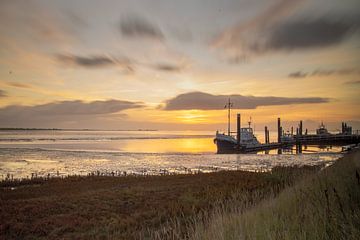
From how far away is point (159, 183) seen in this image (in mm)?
19078

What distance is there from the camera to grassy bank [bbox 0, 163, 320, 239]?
9.45 metres

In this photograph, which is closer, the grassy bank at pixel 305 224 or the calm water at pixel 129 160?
the grassy bank at pixel 305 224

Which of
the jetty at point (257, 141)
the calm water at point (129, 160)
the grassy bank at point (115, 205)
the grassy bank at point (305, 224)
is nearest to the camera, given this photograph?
the grassy bank at point (305, 224)

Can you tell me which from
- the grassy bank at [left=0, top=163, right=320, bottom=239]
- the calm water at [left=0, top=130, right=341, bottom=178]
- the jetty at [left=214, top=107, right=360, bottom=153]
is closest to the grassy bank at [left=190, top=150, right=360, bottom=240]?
the grassy bank at [left=0, top=163, right=320, bottom=239]

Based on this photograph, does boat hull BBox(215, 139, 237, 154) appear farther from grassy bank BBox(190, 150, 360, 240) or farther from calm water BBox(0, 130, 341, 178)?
grassy bank BBox(190, 150, 360, 240)

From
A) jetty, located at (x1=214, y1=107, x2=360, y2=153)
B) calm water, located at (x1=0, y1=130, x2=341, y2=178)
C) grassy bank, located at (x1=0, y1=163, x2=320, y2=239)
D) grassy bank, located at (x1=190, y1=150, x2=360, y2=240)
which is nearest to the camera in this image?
grassy bank, located at (x1=190, y1=150, x2=360, y2=240)

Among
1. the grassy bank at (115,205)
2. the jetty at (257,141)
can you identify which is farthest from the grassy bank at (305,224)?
the jetty at (257,141)

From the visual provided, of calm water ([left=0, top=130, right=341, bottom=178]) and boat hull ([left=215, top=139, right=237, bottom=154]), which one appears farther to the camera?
boat hull ([left=215, top=139, right=237, bottom=154])

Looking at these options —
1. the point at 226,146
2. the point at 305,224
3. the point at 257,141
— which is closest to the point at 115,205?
the point at 305,224

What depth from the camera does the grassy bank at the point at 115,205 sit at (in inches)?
372

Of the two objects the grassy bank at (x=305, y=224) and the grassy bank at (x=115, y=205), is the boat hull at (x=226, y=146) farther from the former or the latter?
the grassy bank at (x=305, y=224)

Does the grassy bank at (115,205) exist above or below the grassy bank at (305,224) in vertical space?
below

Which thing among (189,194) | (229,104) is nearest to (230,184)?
(189,194)

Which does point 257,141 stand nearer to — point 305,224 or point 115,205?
point 115,205
